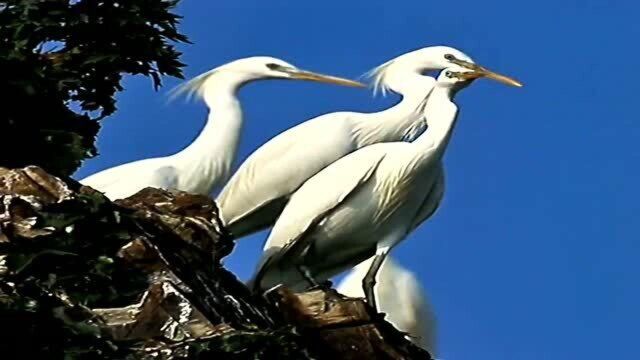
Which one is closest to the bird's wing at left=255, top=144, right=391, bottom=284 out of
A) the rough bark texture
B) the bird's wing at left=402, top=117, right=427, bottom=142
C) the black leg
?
the black leg

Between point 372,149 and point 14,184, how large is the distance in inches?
106

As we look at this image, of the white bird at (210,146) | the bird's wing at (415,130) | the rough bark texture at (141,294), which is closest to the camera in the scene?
the rough bark texture at (141,294)

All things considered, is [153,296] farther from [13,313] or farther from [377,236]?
[377,236]

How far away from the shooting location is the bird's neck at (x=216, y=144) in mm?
8898

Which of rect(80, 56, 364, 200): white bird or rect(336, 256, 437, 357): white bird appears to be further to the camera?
rect(336, 256, 437, 357): white bird

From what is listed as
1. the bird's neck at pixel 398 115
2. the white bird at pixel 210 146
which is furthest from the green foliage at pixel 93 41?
the bird's neck at pixel 398 115

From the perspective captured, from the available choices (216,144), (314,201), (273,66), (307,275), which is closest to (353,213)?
(314,201)

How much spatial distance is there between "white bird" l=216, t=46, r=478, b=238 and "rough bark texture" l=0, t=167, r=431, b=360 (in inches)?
60.7

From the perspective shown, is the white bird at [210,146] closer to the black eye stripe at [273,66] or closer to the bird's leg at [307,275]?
the black eye stripe at [273,66]

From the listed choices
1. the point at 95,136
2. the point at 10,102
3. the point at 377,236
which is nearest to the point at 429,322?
the point at 377,236

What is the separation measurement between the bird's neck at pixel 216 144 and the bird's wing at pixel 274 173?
20 centimetres

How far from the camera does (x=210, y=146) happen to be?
897 cm

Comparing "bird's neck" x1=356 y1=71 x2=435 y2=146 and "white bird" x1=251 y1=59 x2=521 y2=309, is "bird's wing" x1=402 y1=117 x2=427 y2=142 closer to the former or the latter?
"bird's neck" x1=356 y1=71 x2=435 y2=146

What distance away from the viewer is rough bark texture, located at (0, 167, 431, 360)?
504cm
